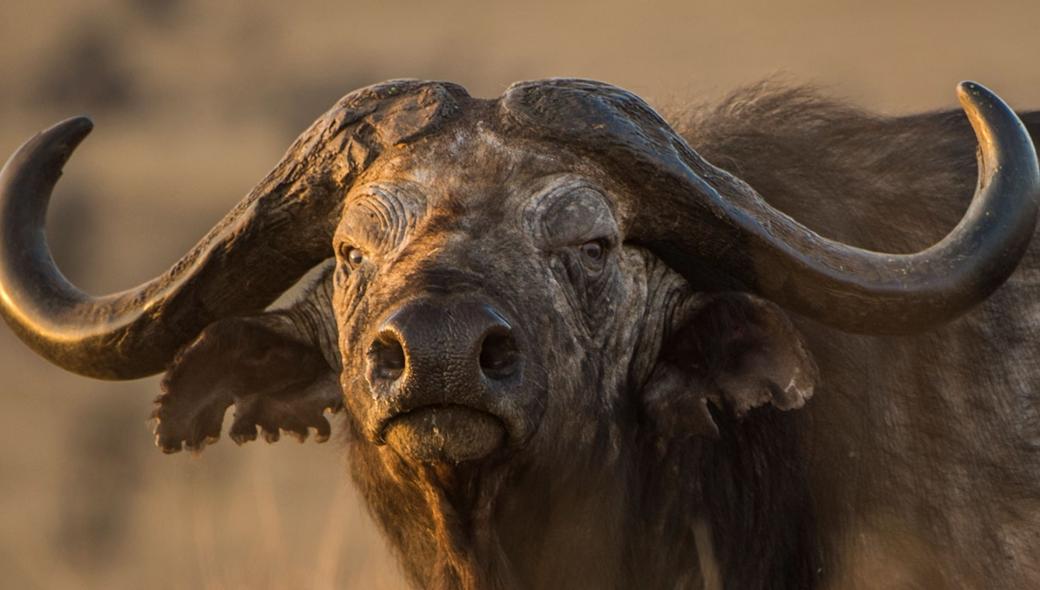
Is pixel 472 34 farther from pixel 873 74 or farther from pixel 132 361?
pixel 132 361

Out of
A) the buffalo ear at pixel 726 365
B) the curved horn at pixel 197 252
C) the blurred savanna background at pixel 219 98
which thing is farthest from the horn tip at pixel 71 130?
the blurred savanna background at pixel 219 98

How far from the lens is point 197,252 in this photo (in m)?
6.22

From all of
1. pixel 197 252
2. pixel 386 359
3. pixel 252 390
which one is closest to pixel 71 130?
pixel 197 252

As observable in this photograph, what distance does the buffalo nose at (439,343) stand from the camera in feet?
16.6

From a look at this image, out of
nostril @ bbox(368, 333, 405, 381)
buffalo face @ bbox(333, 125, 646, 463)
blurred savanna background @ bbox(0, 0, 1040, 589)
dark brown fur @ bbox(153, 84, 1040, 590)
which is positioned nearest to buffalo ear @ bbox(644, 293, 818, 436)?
dark brown fur @ bbox(153, 84, 1040, 590)

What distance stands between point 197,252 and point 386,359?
122cm

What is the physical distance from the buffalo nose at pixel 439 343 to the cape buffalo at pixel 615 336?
18mm

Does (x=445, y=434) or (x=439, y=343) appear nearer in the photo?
(x=439, y=343)

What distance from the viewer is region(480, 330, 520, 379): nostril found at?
524 cm

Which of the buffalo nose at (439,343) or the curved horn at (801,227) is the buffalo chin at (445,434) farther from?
the curved horn at (801,227)

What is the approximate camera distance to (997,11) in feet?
77.5

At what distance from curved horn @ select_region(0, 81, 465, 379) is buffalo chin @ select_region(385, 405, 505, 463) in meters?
1.02

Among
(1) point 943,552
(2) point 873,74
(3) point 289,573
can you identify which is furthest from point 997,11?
(1) point 943,552

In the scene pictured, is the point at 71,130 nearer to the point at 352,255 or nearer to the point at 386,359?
the point at 352,255
